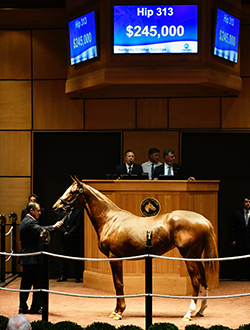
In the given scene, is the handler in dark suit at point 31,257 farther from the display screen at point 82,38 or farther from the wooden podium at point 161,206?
the display screen at point 82,38

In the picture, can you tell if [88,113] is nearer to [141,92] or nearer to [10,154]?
[141,92]

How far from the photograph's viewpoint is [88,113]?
11000 mm

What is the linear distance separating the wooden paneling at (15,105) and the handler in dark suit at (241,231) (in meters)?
4.68

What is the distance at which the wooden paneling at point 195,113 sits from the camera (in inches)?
424

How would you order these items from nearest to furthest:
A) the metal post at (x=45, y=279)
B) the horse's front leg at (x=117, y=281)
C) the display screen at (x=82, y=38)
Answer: the metal post at (x=45, y=279), the horse's front leg at (x=117, y=281), the display screen at (x=82, y=38)

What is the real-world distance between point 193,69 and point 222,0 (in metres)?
1.44

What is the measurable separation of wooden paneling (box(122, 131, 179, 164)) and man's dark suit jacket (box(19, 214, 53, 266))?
155 inches

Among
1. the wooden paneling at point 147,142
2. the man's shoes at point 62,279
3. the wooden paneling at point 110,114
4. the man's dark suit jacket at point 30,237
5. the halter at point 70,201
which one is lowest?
the man's shoes at point 62,279

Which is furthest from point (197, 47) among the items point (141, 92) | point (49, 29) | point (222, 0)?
point (49, 29)

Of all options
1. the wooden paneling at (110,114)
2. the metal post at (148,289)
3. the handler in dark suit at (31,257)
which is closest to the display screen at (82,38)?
the wooden paneling at (110,114)

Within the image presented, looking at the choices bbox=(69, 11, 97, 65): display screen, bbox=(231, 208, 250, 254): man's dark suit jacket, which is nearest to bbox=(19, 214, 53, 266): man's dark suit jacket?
bbox=(69, 11, 97, 65): display screen

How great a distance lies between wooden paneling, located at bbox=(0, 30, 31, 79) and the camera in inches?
438

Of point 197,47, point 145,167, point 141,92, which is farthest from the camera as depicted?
point 141,92

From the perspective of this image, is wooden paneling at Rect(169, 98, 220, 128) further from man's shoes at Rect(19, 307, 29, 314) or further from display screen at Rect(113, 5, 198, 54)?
man's shoes at Rect(19, 307, 29, 314)
